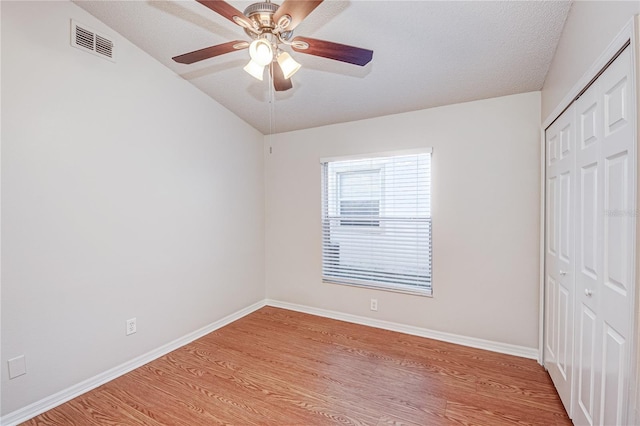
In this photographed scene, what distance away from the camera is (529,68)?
230cm

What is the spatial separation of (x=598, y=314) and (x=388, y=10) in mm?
Answer: 2055

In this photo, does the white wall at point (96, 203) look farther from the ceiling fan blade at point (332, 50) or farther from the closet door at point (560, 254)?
the closet door at point (560, 254)

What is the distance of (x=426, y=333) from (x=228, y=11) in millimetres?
3150

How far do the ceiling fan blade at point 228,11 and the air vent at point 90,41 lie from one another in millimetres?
1561

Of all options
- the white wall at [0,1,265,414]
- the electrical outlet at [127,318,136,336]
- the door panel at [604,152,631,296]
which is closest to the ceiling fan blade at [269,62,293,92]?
the white wall at [0,1,265,414]

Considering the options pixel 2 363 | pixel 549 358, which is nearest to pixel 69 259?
pixel 2 363

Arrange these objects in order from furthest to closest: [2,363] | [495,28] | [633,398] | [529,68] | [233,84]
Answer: [233,84] → [529,68] → [495,28] → [2,363] → [633,398]

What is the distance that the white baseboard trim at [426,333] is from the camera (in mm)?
2688

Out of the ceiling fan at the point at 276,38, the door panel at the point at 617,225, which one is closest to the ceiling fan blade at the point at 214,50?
the ceiling fan at the point at 276,38

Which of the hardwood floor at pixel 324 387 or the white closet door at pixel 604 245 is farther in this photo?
the hardwood floor at pixel 324 387

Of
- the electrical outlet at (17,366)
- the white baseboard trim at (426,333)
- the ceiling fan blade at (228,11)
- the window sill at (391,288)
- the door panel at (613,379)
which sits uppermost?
the ceiling fan blade at (228,11)

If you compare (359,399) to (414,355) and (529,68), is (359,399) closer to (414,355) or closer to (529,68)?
(414,355)

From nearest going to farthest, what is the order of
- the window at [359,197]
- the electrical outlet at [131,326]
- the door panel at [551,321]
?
the door panel at [551,321], the electrical outlet at [131,326], the window at [359,197]

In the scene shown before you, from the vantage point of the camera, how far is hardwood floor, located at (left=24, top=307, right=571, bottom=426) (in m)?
1.94
